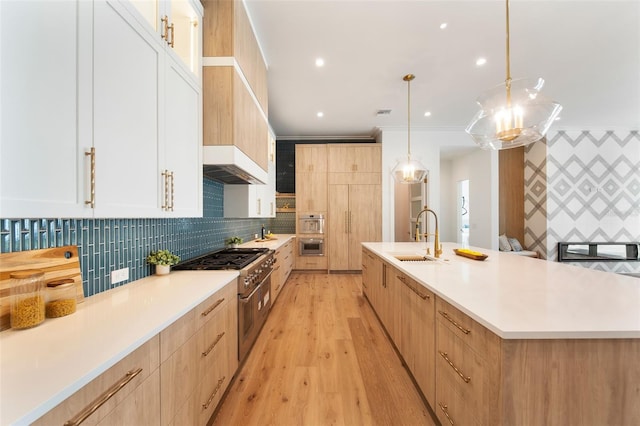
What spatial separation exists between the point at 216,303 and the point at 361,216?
4181mm

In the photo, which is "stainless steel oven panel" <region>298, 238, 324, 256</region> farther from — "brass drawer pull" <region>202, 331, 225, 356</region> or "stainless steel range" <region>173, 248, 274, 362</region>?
"brass drawer pull" <region>202, 331, 225, 356</region>

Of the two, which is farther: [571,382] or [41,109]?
[571,382]

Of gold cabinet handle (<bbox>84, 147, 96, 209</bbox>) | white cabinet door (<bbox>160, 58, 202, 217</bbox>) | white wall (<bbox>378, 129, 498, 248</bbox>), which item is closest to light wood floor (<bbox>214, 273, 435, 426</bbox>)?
white cabinet door (<bbox>160, 58, 202, 217</bbox>)

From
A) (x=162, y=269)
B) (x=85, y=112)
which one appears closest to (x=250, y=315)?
(x=162, y=269)

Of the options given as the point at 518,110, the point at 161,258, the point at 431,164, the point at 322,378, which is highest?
the point at 431,164

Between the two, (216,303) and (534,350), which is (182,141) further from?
(534,350)

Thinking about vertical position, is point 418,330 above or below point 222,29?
below

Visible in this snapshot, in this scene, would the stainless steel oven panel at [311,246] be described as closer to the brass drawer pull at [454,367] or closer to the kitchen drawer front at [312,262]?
the kitchen drawer front at [312,262]

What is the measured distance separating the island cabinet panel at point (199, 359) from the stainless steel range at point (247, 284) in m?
0.11

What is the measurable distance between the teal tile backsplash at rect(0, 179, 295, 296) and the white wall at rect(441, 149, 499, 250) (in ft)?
18.2

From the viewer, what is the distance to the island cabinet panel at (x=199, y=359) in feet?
3.52

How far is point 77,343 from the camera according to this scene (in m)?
0.82

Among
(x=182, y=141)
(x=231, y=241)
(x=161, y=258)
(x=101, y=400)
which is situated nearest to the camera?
(x=101, y=400)

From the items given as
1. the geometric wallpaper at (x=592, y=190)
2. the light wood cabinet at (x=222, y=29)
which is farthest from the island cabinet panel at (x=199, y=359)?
the geometric wallpaper at (x=592, y=190)
